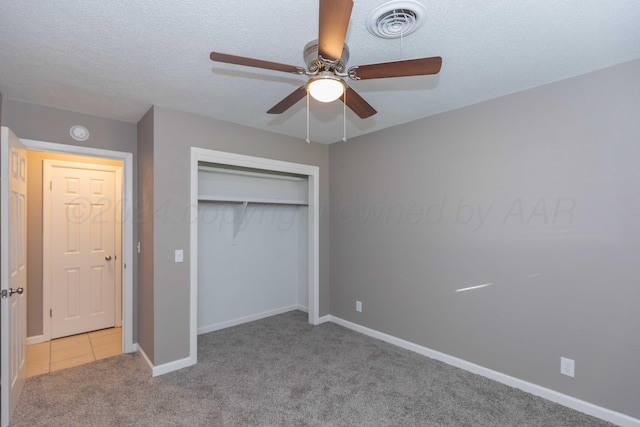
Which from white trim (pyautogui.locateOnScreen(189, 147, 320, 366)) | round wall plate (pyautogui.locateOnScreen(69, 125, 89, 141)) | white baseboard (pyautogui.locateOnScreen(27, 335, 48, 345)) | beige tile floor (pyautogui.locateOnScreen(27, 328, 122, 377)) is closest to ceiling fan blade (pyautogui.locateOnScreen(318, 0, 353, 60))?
white trim (pyautogui.locateOnScreen(189, 147, 320, 366))

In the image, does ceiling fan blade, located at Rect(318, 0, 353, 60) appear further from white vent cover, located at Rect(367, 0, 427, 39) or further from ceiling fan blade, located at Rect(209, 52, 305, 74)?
white vent cover, located at Rect(367, 0, 427, 39)

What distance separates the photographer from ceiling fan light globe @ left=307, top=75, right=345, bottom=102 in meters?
1.57

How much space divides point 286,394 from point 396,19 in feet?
8.69

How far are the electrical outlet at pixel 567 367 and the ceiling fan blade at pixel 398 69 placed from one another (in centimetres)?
231

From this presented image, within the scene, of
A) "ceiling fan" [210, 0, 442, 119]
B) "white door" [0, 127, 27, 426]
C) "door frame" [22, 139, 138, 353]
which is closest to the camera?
"ceiling fan" [210, 0, 442, 119]

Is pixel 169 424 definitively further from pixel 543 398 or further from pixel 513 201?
pixel 513 201

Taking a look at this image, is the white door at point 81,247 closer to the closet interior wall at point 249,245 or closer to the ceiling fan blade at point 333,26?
the closet interior wall at point 249,245

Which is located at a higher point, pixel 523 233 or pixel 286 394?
pixel 523 233

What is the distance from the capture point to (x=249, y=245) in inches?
169

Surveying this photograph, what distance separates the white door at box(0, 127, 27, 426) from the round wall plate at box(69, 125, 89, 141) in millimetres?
510

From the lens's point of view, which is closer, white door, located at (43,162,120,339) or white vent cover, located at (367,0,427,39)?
white vent cover, located at (367,0,427,39)

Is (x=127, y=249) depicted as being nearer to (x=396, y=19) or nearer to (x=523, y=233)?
(x=396, y=19)

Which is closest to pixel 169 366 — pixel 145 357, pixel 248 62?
pixel 145 357

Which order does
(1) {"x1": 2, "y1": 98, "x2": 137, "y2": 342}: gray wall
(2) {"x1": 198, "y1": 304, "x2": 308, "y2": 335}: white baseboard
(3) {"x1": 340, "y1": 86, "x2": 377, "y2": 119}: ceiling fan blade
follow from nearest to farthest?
(3) {"x1": 340, "y1": 86, "x2": 377, "y2": 119}: ceiling fan blade, (1) {"x1": 2, "y1": 98, "x2": 137, "y2": 342}: gray wall, (2) {"x1": 198, "y1": 304, "x2": 308, "y2": 335}: white baseboard
